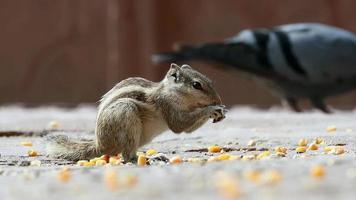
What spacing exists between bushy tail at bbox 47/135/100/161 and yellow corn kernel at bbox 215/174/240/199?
1.85 meters

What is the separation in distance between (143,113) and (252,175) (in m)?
1.68

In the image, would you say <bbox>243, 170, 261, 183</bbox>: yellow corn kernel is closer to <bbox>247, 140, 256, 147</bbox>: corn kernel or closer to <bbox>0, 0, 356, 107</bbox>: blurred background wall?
<bbox>247, 140, 256, 147</bbox>: corn kernel

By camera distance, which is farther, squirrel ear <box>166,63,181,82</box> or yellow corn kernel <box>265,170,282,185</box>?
squirrel ear <box>166,63,181,82</box>

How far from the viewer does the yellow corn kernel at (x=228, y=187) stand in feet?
7.97

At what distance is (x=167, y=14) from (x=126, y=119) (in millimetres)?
7657

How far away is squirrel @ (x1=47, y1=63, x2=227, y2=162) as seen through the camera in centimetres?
425

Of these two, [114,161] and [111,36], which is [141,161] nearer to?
[114,161]

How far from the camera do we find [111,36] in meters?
11.6

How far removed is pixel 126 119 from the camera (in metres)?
4.21

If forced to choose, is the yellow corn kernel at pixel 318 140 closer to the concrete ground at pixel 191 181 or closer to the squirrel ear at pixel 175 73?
the concrete ground at pixel 191 181

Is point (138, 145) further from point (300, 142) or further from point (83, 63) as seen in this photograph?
point (83, 63)

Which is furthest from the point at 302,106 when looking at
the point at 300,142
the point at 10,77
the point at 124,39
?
the point at 300,142

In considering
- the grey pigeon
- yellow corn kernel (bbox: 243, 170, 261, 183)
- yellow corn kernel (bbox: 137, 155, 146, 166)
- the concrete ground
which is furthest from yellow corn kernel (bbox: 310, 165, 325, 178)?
the grey pigeon

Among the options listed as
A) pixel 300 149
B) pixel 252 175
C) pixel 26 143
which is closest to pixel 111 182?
pixel 252 175
